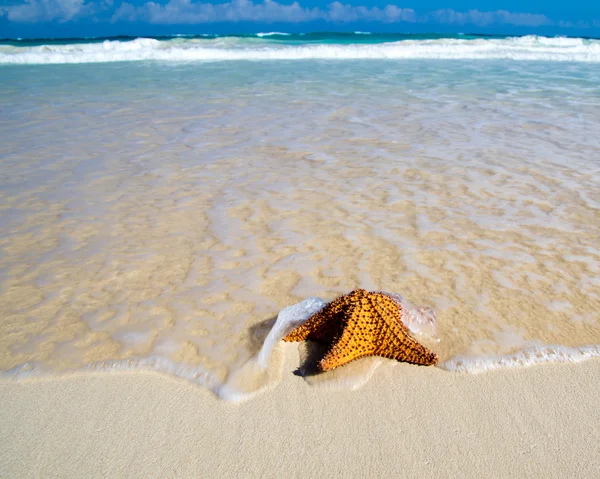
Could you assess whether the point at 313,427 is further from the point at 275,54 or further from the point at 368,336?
the point at 275,54

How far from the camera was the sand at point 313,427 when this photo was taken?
2.01 m

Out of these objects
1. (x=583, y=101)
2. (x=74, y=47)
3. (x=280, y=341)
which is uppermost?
(x=280, y=341)

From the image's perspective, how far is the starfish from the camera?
2.39 metres

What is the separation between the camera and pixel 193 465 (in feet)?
6.63

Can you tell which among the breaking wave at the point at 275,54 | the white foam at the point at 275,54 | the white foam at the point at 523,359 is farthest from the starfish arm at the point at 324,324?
the white foam at the point at 275,54

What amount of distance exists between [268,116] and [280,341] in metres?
5.66

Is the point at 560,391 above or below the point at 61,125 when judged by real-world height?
above

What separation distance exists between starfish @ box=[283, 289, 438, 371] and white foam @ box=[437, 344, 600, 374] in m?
0.20

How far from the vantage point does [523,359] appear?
2578 mm

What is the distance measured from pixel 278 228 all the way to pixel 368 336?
1.81 metres

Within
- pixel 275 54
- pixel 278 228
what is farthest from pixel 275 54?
pixel 278 228

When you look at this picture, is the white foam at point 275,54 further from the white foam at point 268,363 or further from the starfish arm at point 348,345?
the starfish arm at point 348,345

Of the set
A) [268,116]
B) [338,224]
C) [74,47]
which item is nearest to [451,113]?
[268,116]

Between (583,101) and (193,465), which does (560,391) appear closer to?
(193,465)
